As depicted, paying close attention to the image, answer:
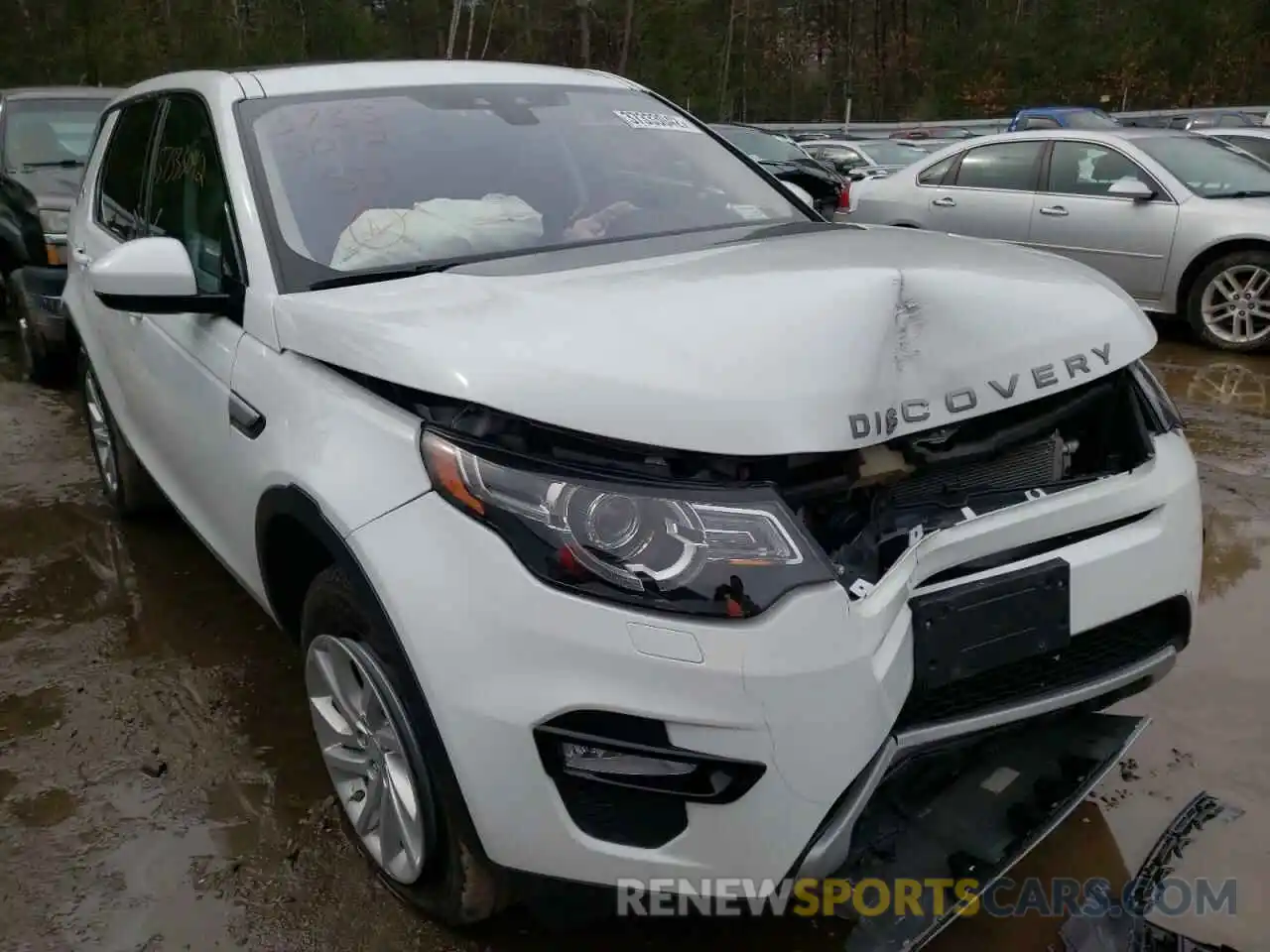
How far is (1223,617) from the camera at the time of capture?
355 centimetres

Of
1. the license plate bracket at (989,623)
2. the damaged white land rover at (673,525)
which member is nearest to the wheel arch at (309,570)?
the damaged white land rover at (673,525)

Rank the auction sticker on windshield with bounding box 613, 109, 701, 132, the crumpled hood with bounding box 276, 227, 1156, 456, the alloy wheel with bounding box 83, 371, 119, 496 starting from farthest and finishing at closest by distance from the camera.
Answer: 1. the alloy wheel with bounding box 83, 371, 119, 496
2. the auction sticker on windshield with bounding box 613, 109, 701, 132
3. the crumpled hood with bounding box 276, 227, 1156, 456

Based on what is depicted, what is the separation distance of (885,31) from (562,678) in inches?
2262

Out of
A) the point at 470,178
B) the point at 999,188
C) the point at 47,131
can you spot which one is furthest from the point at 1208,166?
the point at 47,131

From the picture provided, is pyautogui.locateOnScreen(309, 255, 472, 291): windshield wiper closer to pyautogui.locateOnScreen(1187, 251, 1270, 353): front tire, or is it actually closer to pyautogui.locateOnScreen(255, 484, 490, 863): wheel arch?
pyautogui.locateOnScreen(255, 484, 490, 863): wheel arch

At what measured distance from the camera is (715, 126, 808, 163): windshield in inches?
554

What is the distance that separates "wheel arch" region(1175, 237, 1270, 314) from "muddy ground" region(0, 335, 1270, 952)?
3441 millimetres

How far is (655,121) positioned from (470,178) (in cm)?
85

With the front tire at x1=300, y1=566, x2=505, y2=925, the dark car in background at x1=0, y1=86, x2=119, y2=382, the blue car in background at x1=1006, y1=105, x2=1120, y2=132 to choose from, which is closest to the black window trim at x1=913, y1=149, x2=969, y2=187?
the dark car in background at x1=0, y1=86, x2=119, y2=382

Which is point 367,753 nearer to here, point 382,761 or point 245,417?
point 382,761

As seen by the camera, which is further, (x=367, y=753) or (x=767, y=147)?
(x=767, y=147)

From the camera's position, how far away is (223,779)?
2.84 meters

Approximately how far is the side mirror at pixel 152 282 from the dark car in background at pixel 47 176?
320cm

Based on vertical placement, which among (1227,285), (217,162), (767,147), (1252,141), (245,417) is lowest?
(1227,285)
